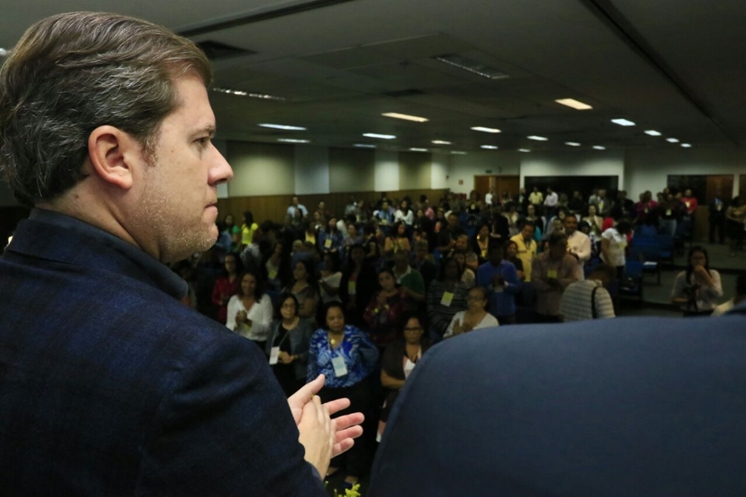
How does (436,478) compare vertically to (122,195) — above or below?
below

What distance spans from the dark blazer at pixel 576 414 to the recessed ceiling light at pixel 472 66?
4883mm

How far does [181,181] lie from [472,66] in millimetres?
5037

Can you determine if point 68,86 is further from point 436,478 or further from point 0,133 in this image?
point 436,478

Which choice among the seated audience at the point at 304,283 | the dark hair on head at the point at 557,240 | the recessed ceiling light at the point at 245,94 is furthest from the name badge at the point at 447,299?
the recessed ceiling light at the point at 245,94

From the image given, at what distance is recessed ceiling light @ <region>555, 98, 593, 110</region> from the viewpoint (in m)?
7.62

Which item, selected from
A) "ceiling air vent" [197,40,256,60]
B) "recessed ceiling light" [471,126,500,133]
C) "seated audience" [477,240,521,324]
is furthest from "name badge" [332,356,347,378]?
"recessed ceiling light" [471,126,500,133]

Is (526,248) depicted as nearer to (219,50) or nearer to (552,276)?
(552,276)

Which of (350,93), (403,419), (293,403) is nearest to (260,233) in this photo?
(350,93)

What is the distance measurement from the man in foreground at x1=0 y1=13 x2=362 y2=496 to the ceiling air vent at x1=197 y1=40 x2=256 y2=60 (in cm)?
387

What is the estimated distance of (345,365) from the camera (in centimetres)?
412

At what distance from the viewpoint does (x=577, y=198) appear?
57.5 ft

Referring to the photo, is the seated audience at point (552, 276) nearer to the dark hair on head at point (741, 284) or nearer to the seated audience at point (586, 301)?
the seated audience at point (586, 301)

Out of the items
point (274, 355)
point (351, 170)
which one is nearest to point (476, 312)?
point (274, 355)

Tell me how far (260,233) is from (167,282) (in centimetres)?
809
